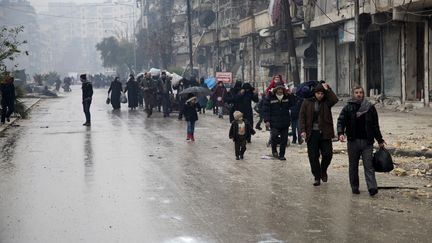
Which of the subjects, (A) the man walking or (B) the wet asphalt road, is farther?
(A) the man walking

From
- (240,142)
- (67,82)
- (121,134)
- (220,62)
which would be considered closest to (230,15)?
(220,62)

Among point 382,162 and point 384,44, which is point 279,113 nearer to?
point 382,162

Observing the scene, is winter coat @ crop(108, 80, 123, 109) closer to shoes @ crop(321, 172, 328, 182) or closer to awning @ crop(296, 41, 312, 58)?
awning @ crop(296, 41, 312, 58)

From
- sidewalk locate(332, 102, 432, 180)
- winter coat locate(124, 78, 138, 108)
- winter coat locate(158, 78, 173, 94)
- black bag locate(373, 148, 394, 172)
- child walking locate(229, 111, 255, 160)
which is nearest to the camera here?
black bag locate(373, 148, 394, 172)

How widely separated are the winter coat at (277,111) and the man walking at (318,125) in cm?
269

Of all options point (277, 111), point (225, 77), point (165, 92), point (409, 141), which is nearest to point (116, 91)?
point (225, 77)

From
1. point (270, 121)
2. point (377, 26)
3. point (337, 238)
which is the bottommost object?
point (337, 238)

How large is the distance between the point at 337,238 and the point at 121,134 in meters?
12.9

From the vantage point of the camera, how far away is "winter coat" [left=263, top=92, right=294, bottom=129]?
1289cm

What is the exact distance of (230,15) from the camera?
2179 inches

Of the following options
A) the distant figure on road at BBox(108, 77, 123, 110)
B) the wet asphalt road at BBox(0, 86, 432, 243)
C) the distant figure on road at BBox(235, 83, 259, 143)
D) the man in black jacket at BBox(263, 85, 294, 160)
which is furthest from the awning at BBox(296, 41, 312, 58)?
the man in black jacket at BBox(263, 85, 294, 160)

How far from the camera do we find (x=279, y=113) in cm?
1289

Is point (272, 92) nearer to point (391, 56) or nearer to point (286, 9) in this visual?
point (286, 9)

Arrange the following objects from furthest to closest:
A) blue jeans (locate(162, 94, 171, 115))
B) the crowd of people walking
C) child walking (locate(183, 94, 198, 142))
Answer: blue jeans (locate(162, 94, 171, 115)) < child walking (locate(183, 94, 198, 142)) < the crowd of people walking
